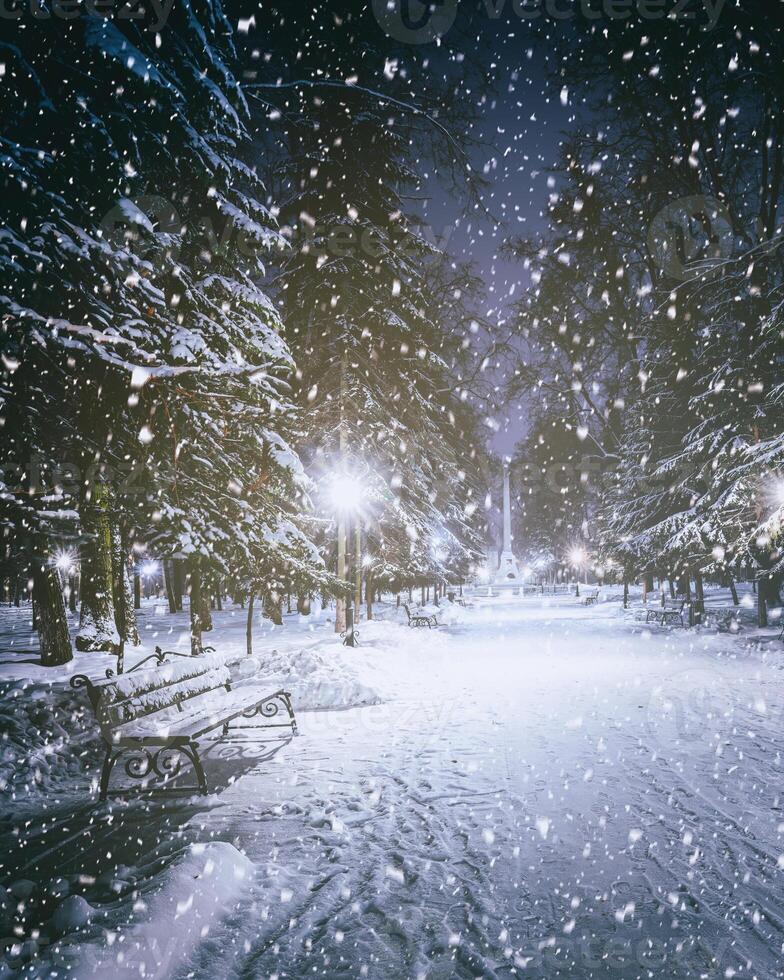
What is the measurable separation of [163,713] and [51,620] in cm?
320

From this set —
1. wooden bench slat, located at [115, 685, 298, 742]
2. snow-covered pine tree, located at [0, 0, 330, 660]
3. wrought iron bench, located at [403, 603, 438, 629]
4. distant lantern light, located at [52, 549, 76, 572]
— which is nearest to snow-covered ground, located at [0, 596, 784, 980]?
wooden bench slat, located at [115, 685, 298, 742]

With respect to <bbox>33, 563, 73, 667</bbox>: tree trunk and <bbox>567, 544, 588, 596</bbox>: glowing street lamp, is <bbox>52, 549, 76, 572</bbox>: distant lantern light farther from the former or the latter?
<bbox>567, 544, 588, 596</bbox>: glowing street lamp

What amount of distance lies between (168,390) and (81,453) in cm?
180

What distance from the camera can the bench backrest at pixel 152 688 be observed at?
4.93 metres

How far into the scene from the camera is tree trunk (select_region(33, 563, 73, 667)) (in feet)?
24.9

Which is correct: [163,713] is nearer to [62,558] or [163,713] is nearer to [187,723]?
[187,723]

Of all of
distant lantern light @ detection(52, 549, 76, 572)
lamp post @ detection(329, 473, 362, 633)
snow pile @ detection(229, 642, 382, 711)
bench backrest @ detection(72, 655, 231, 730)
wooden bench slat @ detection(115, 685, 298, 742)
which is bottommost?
snow pile @ detection(229, 642, 382, 711)

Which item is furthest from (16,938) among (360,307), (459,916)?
(360,307)

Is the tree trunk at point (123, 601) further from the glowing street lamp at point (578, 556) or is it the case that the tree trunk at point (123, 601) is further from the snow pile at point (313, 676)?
the glowing street lamp at point (578, 556)

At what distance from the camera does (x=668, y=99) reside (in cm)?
1407

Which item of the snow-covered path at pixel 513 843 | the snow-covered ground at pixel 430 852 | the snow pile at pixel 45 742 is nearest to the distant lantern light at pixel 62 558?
the snow-covered ground at pixel 430 852

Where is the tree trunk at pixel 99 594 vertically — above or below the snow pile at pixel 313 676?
above

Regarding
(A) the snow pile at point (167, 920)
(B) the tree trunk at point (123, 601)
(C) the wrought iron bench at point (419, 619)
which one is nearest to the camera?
(A) the snow pile at point (167, 920)

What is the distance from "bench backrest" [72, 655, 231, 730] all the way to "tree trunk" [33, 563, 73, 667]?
1.91 meters
